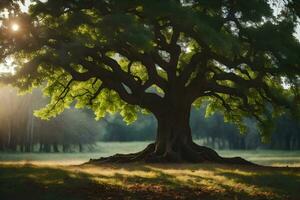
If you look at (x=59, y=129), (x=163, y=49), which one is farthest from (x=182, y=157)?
(x=59, y=129)

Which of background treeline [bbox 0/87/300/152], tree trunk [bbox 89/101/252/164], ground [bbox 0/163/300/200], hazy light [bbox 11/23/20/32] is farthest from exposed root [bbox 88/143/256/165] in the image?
background treeline [bbox 0/87/300/152]

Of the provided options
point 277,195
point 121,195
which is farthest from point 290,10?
point 121,195

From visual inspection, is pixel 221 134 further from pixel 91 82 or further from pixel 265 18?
pixel 265 18

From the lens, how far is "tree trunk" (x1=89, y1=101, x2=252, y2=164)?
106 feet

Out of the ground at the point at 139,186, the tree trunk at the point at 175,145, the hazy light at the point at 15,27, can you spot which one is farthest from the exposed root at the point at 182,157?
the hazy light at the point at 15,27

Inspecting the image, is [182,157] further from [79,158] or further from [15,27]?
[79,158]

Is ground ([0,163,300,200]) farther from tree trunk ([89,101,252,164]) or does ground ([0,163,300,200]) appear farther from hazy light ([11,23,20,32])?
tree trunk ([89,101,252,164])

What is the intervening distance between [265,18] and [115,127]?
117127 mm

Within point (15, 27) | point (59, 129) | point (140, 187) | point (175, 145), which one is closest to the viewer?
point (140, 187)

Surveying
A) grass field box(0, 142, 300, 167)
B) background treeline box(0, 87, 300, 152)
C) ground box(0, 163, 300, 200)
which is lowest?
ground box(0, 163, 300, 200)

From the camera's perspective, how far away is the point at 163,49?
109ft

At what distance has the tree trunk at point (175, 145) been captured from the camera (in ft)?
106

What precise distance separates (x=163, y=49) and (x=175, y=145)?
671 centimetres

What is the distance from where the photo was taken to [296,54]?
27.1 meters
